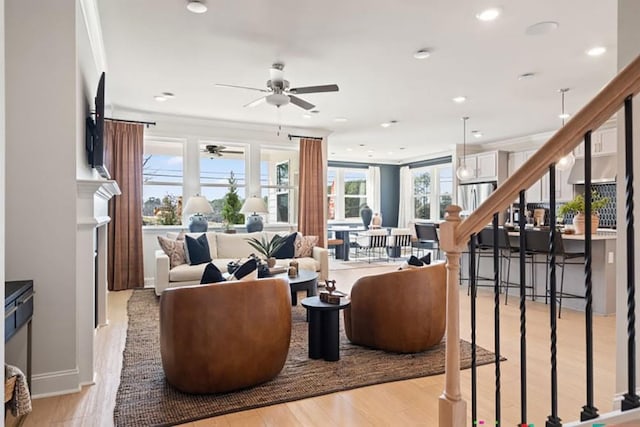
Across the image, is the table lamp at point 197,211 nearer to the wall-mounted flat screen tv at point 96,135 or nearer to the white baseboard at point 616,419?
the wall-mounted flat screen tv at point 96,135

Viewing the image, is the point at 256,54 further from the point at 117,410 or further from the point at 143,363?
the point at 117,410

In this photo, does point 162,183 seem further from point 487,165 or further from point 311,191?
point 487,165

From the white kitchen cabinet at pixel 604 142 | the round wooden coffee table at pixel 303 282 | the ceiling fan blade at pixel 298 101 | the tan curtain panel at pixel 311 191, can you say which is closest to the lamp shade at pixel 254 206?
the tan curtain panel at pixel 311 191

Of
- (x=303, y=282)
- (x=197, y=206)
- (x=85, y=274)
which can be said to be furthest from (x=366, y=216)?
(x=85, y=274)

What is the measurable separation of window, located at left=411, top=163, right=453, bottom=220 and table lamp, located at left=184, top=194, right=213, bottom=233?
246 inches

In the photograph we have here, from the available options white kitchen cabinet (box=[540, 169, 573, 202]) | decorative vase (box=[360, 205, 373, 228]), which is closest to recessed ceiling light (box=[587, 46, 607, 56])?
white kitchen cabinet (box=[540, 169, 573, 202])

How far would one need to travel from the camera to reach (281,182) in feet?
25.3

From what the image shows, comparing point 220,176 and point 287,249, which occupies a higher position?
point 220,176

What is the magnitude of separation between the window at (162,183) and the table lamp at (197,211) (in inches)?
22.5

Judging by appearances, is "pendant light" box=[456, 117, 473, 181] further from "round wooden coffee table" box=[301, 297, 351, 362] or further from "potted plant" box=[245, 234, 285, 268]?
"round wooden coffee table" box=[301, 297, 351, 362]

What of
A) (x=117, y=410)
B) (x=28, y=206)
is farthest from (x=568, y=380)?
(x=28, y=206)

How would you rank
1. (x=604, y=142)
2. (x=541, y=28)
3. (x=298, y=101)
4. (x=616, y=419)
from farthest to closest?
(x=604, y=142) < (x=298, y=101) < (x=541, y=28) < (x=616, y=419)

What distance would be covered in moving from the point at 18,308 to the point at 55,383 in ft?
2.31

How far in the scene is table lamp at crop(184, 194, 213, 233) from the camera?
6062mm
